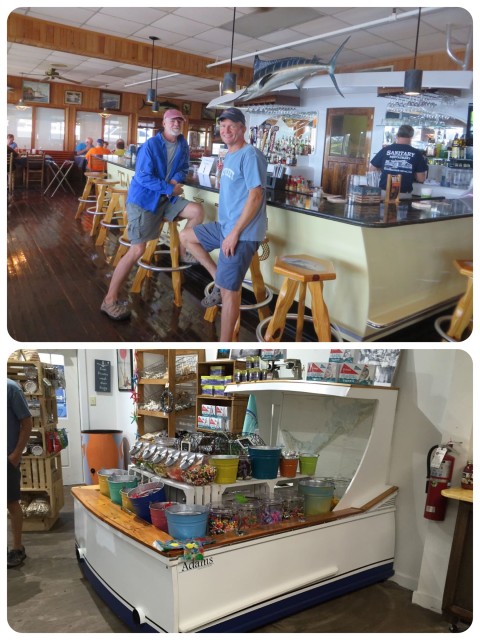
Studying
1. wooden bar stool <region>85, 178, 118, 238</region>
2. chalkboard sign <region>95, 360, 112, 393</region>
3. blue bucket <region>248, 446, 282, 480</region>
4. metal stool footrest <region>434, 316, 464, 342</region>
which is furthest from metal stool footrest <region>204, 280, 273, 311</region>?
Result: wooden bar stool <region>85, 178, 118, 238</region>

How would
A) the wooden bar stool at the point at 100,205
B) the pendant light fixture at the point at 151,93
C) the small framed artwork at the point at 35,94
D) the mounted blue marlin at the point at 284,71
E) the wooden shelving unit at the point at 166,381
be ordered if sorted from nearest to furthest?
the mounted blue marlin at the point at 284,71, the pendant light fixture at the point at 151,93, the wooden shelving unit at the point at 166,381, the wooden bar stool at the point at 100,205, the small framed artwork at the point at 35,94

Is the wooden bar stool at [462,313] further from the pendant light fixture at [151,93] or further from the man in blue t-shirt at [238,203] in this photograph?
the pendant light fixture at [151,93]

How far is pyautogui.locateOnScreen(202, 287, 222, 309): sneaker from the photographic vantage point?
10.4ft

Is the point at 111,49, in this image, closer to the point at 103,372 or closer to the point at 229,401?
the point at 229,401

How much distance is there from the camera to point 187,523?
2289mm

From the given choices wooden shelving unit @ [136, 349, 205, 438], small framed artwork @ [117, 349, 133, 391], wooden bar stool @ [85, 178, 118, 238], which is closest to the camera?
wooden shelving unit @ [136, 349, 205, 438]

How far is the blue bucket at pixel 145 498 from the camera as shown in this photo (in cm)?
262

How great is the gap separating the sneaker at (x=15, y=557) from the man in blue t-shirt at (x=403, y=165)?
3.10 m

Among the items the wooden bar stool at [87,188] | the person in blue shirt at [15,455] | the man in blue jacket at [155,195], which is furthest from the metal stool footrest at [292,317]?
the wooden bar stool at [87,188]

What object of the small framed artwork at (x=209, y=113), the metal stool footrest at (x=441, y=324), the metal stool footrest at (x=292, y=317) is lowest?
the metal stool footrest at (x=292, y=317)

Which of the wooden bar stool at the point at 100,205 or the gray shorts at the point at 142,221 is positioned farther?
the wooden bar stool at the point at 100,205

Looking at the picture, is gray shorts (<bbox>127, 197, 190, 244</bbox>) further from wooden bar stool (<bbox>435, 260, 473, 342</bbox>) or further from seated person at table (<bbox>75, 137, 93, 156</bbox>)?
seated person at table (<bbox>75, 137, 93, 156</bbox>)

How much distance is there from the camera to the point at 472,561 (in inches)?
100

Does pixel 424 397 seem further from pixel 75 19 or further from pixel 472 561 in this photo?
pixel 75 19
